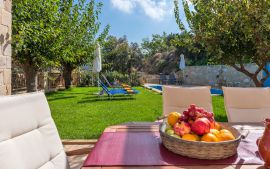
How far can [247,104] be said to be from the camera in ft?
9.14

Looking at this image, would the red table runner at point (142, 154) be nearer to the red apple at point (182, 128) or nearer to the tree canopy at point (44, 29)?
the red apple at point (182, 128)

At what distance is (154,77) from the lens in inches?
822

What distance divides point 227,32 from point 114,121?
118 inches

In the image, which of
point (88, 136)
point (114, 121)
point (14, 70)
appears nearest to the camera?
point (88, 136)

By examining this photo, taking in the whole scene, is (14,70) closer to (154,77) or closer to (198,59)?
(154,77)

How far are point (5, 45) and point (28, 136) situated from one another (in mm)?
1700

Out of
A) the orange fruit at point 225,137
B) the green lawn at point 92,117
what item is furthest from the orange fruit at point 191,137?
the green lawn at point 92,117

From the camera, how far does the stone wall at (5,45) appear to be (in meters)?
2.55

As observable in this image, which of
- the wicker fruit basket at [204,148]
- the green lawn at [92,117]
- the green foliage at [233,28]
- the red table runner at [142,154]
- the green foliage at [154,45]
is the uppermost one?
the green foliage at [154,45]

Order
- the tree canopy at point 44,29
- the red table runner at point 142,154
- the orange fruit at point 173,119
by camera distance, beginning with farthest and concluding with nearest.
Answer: the tree canopy at point 44,29
the orange fruit at point 173,119
the red table runner at point 142,154

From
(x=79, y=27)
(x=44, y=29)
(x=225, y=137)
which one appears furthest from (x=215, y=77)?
(x=225, y=137)

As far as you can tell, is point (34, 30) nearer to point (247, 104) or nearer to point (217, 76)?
point (247, 104)

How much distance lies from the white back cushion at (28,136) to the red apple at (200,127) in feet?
2.85

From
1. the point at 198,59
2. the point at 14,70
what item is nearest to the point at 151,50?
the point at 198,59
